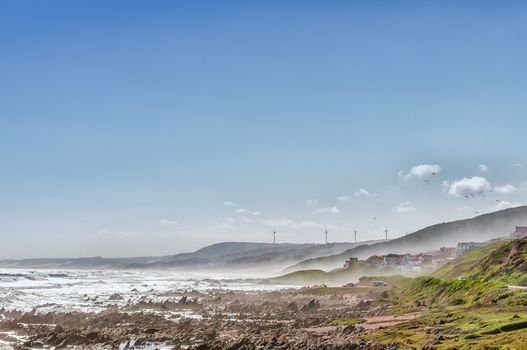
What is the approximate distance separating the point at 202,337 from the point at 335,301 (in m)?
44.4

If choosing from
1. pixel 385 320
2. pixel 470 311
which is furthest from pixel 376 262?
pixel 470 311

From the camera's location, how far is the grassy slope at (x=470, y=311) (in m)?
33.9

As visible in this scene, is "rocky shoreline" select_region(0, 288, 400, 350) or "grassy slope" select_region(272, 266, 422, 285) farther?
"grassy slope" select_region(272, 266, 422, 285)

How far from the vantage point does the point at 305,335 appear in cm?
4375

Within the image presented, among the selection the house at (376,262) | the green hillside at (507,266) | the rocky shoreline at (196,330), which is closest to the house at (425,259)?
the house at (376,262)

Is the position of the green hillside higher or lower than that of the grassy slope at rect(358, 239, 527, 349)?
higher

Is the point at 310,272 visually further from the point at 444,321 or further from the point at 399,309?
the point at 444,321

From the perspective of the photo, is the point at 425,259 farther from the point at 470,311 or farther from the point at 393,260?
the point at 470,311

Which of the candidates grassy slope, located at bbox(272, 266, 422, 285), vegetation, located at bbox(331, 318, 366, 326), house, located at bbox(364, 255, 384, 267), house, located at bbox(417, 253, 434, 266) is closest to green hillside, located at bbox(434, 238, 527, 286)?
vegetation, located at bbox(331, 318, 366, 326)

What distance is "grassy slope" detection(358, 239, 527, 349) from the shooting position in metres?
33.9

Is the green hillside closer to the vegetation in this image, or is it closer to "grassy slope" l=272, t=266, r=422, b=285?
the vegetation

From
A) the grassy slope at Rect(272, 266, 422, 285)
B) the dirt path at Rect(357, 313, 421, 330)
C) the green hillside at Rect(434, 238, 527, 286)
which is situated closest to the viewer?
the dirt path at Rect(357, 313, 421, 330)

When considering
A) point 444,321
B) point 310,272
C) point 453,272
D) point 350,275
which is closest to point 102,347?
point 444,321

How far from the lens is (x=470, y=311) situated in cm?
4462
